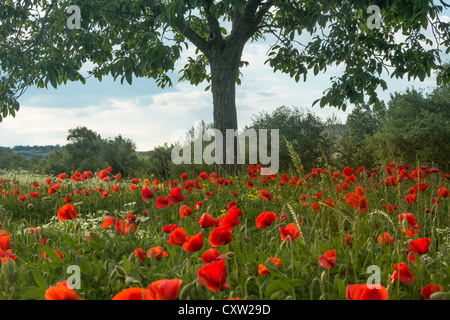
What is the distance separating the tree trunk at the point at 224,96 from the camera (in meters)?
8.38

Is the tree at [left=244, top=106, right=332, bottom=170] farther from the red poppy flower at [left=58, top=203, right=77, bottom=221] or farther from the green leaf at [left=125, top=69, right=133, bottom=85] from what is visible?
the red poppy flower at [left=58, top=203, right=77, bottom=221]

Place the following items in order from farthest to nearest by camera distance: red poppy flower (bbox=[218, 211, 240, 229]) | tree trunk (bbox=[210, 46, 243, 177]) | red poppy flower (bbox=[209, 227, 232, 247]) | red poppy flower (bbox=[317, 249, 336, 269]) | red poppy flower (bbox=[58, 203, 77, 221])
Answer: tree trunk (bbox=[210, 46, 243, 177]), red poppy flower (bbox=[58, 203, 77, 221]), red poppy flower (bbox=[218, 211, 240, 229]), red poppy flower (bbox=[209, 227, 232, 247]), red poppy flower (bbox=[317, 249, 336, 269])

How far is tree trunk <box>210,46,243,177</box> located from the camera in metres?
8.38

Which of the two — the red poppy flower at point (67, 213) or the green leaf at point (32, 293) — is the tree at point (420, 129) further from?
the green leaf at point (32, 293)

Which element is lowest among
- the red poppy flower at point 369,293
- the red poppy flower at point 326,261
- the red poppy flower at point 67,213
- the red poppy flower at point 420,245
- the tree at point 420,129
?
the red poppy flower at point 369,293

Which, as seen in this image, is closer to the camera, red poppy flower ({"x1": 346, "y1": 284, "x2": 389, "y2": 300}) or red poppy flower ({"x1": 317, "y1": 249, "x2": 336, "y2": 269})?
red poppy flower ({"x1": 346, "y1": 284, "x2": 389, "y2": 300})

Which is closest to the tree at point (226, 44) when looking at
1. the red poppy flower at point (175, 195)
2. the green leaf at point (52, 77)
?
the green leaf at point (52, 77)

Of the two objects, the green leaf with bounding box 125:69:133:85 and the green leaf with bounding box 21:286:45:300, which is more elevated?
the green leaf with bounding box 125:69:133:85

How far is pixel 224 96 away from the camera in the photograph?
8352 mm

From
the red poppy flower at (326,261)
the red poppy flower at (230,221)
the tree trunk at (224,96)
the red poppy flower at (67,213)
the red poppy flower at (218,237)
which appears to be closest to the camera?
the red poppy flower at (326,261)

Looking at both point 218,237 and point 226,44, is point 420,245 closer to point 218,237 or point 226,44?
point 218,237

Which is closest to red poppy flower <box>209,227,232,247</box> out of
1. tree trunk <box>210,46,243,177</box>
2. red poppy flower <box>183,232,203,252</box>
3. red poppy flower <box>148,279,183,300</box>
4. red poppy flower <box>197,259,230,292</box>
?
red poppy flower <box>183,232,203,252</box>
